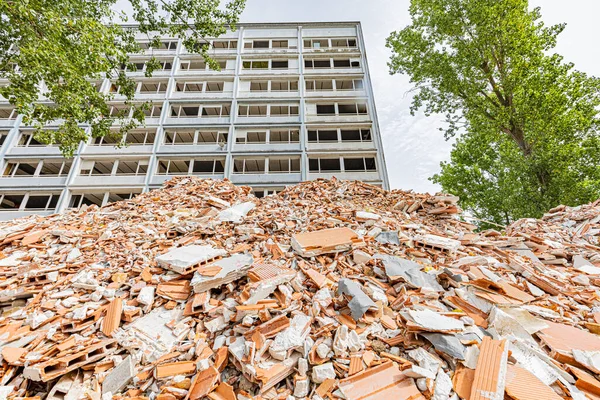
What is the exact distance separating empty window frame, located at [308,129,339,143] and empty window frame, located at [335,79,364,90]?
5.02 metres

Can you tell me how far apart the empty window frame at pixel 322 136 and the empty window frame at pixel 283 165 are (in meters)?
2.35

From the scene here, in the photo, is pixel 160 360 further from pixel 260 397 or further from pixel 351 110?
pixel 351 110

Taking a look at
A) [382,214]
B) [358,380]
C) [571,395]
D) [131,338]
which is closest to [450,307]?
[571,395]

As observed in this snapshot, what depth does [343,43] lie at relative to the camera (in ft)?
73.2

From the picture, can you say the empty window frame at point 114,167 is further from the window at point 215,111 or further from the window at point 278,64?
the window at point 278,64

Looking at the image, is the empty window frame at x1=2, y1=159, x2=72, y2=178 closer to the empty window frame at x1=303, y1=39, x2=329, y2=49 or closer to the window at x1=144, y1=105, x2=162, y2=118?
the window at x1=144, y1=105, x2=162, y2=118

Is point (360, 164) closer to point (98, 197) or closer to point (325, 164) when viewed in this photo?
point (325, 164)

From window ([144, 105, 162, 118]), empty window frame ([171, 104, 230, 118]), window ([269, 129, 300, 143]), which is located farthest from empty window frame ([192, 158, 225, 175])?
window ([144, 105, 162, 118])

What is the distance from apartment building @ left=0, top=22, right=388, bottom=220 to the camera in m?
17.2

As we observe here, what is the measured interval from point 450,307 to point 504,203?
42.5 feet

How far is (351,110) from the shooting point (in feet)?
66.8

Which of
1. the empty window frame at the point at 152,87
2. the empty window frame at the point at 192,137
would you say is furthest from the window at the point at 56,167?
the empty window frame at the point at 152,87

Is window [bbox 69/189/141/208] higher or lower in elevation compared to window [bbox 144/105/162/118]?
lower

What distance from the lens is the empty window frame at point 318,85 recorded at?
68.3 ft
